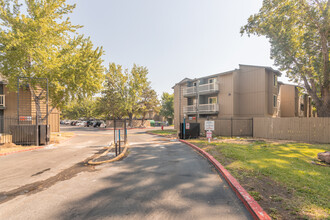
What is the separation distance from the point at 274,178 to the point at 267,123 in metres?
13.2

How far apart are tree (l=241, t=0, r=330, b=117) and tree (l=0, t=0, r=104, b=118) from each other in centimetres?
1660

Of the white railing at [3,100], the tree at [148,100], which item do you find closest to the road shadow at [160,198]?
the white railing at [3,100]

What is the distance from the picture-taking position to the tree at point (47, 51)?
12172 millimetres

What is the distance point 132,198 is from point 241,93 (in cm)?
2186

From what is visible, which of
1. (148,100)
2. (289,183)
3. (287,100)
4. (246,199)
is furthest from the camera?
(148,100)

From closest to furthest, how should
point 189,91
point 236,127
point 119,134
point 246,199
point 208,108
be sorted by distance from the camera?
point 246,199 → point 119,134 → point 236,127 → point 208,108 → point 189,91

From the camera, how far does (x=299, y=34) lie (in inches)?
618

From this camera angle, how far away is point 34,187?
4516mm

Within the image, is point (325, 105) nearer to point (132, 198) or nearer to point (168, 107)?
point (132, 198)

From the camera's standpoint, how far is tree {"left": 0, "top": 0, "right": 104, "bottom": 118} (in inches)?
479

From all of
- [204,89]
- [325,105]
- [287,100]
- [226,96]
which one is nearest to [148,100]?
[204,89]

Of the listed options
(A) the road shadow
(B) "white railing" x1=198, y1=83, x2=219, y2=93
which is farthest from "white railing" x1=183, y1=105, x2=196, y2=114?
(A) the road shadow

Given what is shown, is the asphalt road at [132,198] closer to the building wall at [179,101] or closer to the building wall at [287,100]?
the building wall at [179,101]

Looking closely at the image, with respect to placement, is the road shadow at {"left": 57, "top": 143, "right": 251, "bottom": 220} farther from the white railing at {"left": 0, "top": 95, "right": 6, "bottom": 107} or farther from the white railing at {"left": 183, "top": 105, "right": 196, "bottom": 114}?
the white railing at {"left": 0, "top": 95, "right": 6, "bottom": 107}
